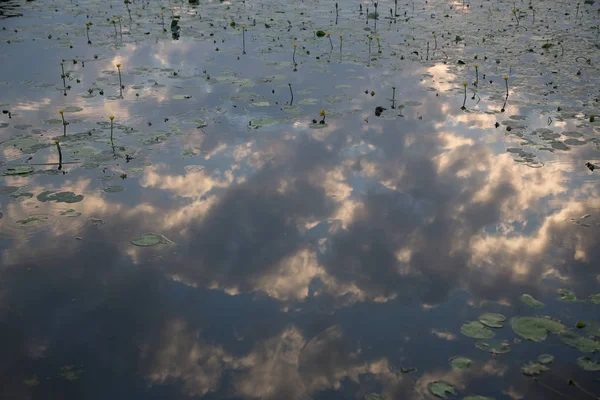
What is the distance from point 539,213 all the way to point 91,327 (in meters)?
3.70

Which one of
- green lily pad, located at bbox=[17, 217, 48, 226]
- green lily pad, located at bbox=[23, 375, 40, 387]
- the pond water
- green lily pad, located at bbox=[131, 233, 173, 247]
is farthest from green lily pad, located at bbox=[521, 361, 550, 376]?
green lily pad, located at bbox=[17, 217, 48, 226]

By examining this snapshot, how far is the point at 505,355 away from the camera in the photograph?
3342 millimetres

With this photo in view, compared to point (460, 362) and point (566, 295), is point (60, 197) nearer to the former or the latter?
point (460, 362)

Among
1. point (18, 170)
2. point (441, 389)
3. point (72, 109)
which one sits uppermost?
point (72, 109)

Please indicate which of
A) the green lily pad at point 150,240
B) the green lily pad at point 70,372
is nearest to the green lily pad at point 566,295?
the green lily pad at point 150,240

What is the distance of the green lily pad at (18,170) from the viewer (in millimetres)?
5270

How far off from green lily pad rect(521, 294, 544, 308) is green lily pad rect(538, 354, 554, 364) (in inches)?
18.9

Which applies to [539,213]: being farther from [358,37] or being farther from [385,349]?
[358,37]

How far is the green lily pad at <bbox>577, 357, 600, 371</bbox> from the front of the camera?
3221 mm

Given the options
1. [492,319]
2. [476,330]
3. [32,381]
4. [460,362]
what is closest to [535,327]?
[492,319]

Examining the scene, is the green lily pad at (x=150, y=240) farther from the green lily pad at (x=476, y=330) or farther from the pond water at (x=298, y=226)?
the green lily pad at (x=476, y=330)

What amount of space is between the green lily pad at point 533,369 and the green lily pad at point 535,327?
9.0 inches

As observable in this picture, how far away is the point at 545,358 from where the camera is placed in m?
3.31

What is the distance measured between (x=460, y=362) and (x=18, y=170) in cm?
435
